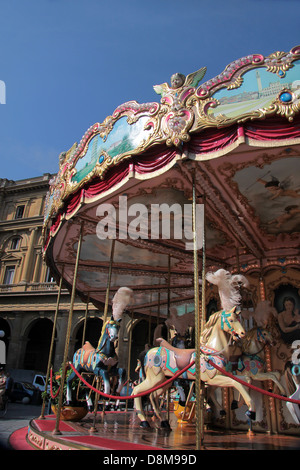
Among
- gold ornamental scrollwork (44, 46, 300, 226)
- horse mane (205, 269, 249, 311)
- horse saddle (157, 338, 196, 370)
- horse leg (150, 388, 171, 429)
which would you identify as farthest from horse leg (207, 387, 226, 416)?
gold ornamental scrollwork (44, 46, 300, 226)

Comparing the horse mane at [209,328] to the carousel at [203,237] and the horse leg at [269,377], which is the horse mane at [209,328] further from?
the horse leg at [269,377]

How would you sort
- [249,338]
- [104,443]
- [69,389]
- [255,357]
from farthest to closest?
[69,389], [249,338], [255,357], [104,443]

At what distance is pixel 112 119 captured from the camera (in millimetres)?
5129

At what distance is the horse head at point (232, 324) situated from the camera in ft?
15.5

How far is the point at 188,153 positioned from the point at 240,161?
824mm

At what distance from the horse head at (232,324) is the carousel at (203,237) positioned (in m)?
0.02

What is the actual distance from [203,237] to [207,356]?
1.93m

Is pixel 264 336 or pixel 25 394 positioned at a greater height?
pixel 264 336

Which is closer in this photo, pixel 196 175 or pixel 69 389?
pixel 196 175

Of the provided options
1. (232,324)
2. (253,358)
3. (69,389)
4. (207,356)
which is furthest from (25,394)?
(232,324)

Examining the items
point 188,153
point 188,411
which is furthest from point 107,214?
point 188,411

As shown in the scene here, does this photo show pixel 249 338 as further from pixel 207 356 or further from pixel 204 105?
pixel 204 105

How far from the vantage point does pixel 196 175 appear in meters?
5.09
